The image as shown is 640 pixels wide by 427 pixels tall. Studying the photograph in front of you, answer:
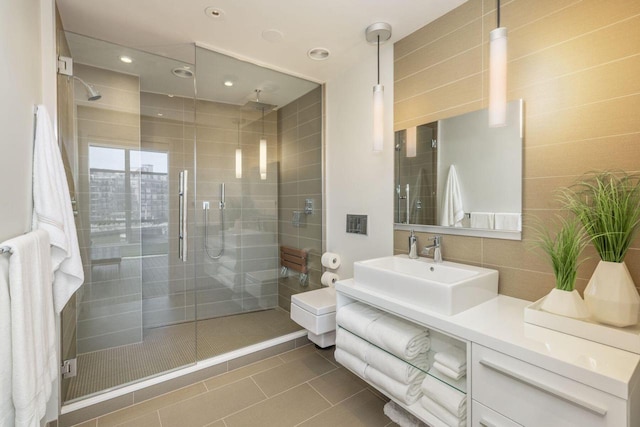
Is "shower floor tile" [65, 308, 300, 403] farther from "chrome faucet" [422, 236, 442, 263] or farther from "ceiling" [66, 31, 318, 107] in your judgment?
"ceiling" [66, 31, 318, 107]

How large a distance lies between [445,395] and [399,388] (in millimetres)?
240

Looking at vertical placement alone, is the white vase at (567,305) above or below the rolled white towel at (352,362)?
above

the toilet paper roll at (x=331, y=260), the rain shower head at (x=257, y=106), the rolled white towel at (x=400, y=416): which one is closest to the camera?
the rolled white towel at (x=400, y=416)

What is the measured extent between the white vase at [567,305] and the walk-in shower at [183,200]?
77.3 inches

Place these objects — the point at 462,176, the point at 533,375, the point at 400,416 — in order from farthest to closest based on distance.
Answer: the point at 462,176 → the point at 400,416 → the point at 533,375

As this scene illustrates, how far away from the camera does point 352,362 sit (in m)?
1.76

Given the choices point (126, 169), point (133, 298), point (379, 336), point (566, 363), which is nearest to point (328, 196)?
point (379, 336)

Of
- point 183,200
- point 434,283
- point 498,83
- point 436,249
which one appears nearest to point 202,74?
point 183,200

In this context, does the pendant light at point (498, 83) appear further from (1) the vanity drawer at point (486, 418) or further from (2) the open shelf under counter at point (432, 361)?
(1) the vanity drawer at point (486, 418)

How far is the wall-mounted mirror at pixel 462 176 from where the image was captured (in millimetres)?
1579

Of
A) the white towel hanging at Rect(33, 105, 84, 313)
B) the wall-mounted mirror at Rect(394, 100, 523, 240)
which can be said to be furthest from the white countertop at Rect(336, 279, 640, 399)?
the white towel hanging at Rect(33, 105, 84, 313)

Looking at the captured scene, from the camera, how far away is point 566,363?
37.2 inches

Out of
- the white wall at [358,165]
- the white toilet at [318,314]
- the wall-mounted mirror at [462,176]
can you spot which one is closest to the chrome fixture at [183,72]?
the white wall at [358,165]

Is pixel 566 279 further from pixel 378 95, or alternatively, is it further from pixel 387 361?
pixel 378 95
